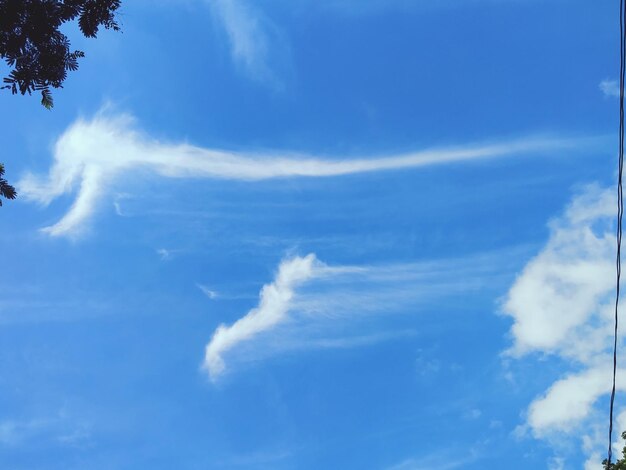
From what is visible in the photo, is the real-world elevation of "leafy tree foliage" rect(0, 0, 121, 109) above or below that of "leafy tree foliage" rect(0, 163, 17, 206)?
above

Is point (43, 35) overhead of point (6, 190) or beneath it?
overhead

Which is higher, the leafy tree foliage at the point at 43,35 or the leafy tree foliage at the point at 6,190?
the leafy tree foliage at the point at 43,35

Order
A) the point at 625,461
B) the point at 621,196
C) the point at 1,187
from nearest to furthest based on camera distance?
the point at 1,187 < the point at 621,196 < the point at 625,461

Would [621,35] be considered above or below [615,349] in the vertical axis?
above

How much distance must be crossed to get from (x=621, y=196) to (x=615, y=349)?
141 inches

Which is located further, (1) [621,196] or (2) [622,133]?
(1) [621,196]

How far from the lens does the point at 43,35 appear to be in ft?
24.8

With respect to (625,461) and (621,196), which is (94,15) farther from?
(625,461)

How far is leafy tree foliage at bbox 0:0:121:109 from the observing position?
23.6 ft

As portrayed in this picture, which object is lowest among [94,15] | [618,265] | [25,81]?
[618,265]

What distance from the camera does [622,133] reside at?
1025cm

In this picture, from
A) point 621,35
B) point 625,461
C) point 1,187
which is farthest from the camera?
point 625,461

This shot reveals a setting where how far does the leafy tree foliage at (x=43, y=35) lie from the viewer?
721 cm

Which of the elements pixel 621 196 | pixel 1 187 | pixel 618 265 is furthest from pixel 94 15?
pixel 618 265
